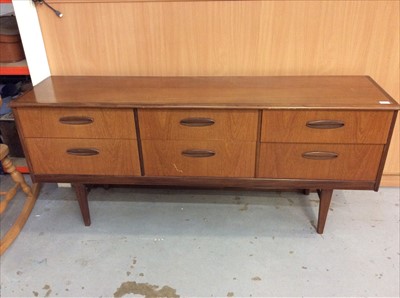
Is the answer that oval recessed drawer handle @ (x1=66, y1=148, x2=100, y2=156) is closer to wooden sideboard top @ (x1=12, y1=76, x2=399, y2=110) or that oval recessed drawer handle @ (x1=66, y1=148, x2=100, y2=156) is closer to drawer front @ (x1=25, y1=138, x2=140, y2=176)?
drawer front @ (x1=25, y1=138, x2=140, y2=176)

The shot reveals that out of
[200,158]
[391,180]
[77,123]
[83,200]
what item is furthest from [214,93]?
[391,180]

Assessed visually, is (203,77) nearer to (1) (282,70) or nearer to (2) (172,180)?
(1) (282,70)

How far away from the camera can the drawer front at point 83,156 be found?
1.47m

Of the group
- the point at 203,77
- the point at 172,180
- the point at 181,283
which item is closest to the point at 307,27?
the point at 203,77

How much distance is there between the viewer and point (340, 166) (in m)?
1.42

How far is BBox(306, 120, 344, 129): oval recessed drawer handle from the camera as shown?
1335 mm

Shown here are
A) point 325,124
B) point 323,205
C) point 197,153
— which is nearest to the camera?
point 325,124

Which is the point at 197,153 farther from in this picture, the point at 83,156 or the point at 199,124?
the point at 83,156

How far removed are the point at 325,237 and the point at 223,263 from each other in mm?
513

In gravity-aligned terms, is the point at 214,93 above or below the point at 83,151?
above

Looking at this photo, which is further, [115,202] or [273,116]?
[115,202]

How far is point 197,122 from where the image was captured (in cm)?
139

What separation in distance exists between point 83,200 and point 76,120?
45cm

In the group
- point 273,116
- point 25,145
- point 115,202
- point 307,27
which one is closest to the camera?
point 273,116
